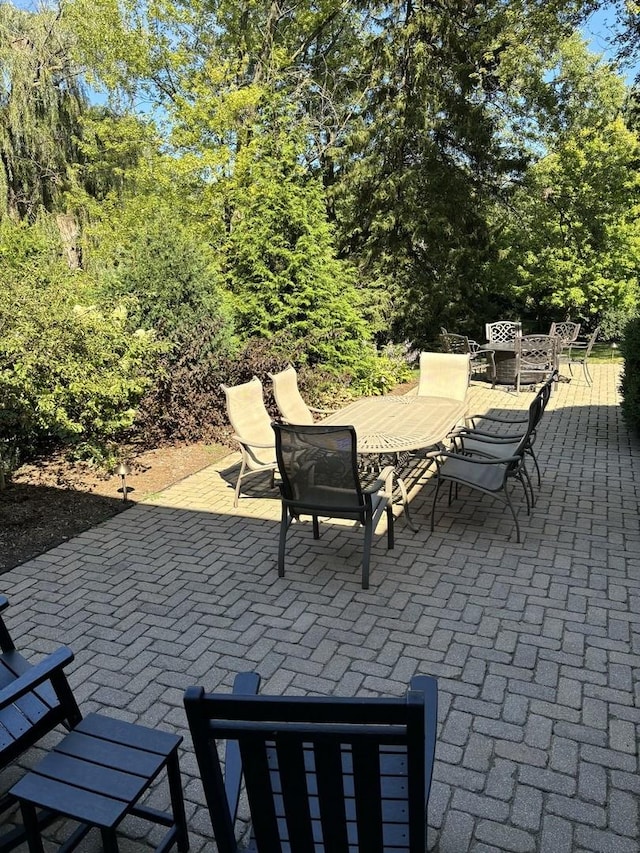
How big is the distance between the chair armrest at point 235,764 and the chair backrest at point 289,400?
4.12 meters

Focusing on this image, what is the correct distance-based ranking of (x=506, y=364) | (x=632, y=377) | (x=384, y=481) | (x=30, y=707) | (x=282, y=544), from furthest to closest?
1. (x=506, y=364)
2. (x=632, y=377)
3. (x=384, y=481)
4. (x=282, y=544)
5. (x=30, y=707)

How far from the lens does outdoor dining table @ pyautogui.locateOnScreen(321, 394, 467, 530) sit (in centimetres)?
481

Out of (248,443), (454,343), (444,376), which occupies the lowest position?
(248,443)

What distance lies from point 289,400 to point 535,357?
275 inches

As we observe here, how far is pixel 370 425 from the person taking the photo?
544cm

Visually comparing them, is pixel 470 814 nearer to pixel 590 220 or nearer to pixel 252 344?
pixel 252 344

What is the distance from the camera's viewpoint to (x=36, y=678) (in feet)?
6.40

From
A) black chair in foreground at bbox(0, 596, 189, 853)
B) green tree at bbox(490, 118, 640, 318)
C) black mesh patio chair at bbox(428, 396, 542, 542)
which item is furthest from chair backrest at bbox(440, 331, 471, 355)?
black chair in foreground at bbox(0, 596, 189, 853)

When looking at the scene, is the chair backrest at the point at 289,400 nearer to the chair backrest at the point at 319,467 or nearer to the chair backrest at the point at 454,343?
the chair backrest at the point at 319,467

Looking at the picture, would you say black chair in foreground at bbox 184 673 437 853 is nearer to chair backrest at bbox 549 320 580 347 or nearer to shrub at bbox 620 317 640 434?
shrub at bbox 620 317 640 434

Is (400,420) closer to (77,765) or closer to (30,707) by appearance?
(30,707)

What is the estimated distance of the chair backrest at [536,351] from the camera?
1098 centimetres

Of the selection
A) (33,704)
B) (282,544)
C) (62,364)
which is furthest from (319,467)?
(62,364)

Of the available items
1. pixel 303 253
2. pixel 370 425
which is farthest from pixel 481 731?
pixel 303 253
